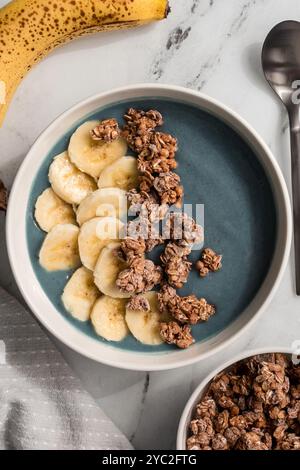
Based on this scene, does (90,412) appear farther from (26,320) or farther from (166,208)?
(166,208)

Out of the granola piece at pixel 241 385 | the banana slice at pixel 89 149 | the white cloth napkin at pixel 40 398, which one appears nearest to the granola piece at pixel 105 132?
the banana slice at pixel 89 149

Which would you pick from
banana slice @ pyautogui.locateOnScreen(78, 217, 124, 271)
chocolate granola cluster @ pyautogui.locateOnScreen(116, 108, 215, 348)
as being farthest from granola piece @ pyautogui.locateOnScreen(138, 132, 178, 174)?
banana slice @ pyautogui.locateOnScreen(78, 217, 124, 271)

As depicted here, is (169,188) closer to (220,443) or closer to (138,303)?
(138,303)

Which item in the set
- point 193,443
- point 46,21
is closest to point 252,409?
point 193,443

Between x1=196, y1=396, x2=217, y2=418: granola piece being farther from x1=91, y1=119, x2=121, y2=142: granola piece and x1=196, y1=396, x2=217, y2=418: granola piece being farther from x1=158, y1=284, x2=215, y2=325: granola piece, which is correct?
x1=91, y1=119, x2=121, y2=142: granola piece

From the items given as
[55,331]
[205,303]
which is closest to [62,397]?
[55,331]
